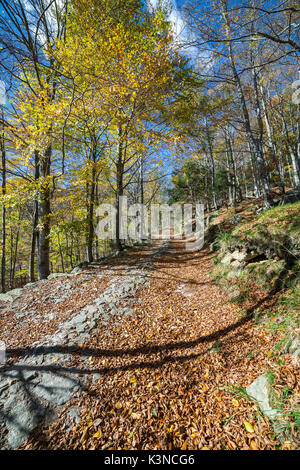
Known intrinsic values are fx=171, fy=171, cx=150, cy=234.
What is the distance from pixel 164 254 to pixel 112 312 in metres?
6.17

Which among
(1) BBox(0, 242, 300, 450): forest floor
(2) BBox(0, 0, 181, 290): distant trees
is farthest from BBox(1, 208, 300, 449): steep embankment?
(2) BBox(0, 0, 181, 290): distant trees

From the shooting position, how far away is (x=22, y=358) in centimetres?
310

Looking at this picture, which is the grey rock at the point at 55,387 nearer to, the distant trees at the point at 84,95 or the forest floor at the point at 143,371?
the forest floor at the point at 143,371

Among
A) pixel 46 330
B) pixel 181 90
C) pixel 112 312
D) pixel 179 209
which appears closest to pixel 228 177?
pixel 179 209

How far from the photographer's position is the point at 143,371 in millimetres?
2861

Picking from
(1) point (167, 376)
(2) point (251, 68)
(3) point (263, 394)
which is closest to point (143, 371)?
(1) point (167, 376)

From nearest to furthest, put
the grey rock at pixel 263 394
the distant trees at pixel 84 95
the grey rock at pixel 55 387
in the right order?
the grey rock at pixel 263 394 < the grey rock at pixel 55 387 < the distant trees at pixel 84 95

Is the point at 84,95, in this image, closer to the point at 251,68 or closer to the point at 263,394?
the point at 251,68

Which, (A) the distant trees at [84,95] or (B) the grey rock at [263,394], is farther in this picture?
(A) the distant trees at [84,95]

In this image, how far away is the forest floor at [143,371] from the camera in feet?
6.53

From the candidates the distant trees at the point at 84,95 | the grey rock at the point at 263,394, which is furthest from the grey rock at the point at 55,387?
the distant trees at the point at 84,95

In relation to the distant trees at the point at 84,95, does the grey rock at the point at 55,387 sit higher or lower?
lower

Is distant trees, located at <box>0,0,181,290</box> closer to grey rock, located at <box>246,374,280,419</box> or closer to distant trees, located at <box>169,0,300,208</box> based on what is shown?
distant trees, located at <box>169,0,300,208</box>
